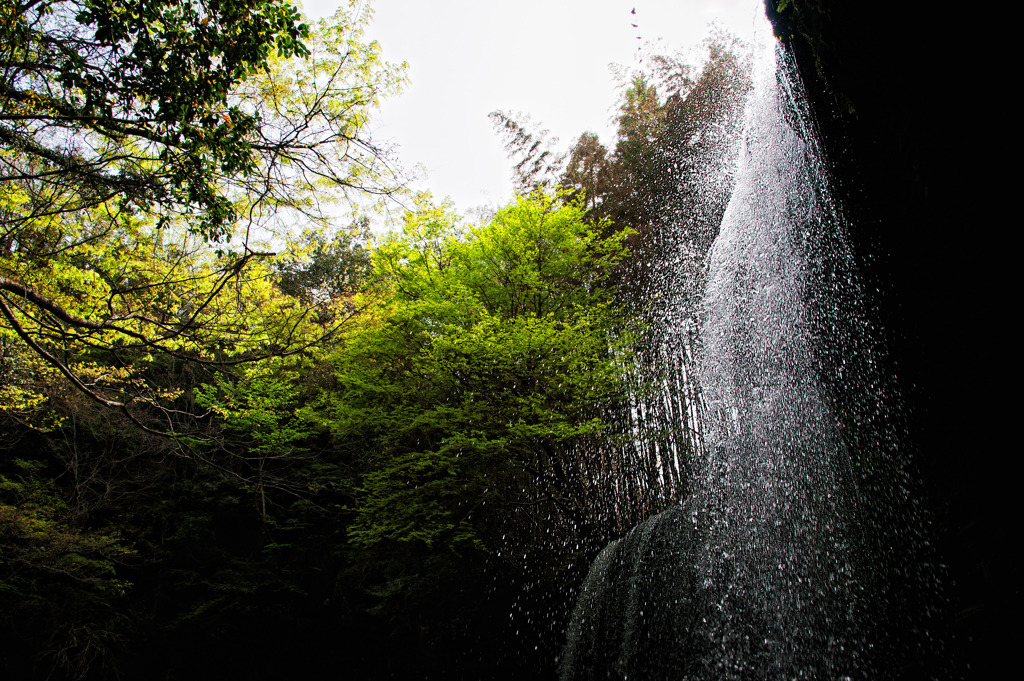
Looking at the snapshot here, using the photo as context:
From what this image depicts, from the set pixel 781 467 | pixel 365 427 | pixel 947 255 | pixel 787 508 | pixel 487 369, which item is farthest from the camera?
pixel 365 427

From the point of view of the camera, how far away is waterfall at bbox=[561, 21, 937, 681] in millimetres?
3135

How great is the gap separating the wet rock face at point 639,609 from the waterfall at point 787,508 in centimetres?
2

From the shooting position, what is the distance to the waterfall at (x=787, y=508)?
3135 mm

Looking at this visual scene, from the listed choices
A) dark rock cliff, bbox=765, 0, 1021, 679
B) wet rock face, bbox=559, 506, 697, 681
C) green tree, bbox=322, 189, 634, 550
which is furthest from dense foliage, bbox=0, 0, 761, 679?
dark rock cliff, bbox=765, 0, 1021, 679

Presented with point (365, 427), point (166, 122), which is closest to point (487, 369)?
point (365, 427)

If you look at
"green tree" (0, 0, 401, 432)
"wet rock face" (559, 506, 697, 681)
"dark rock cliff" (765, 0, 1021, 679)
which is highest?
"green tree" (0, 0, 401, 432)

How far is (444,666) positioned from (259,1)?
31.7 feet

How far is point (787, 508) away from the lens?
391 centimetres

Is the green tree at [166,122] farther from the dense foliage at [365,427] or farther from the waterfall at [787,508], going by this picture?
the waterfall at [787,508]

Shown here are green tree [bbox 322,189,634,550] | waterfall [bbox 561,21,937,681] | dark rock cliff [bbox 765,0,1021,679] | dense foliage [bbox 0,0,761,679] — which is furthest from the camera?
green tree [bbox 322,189,634,550]

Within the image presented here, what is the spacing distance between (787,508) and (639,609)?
2.20 metres

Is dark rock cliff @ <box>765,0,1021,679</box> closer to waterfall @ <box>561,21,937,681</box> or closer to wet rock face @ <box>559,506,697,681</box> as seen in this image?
waterfall @ <box>561,21,937,681</box>

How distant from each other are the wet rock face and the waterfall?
20mm

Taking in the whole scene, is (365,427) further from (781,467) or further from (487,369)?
(781,467)
